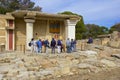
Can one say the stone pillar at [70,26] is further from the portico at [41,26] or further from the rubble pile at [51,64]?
the rubble pile at [51,64]

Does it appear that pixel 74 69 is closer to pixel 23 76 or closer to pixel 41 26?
pixel 23 76

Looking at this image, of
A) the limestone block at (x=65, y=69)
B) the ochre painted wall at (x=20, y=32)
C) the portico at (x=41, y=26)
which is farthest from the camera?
the ochre painted wall at (x=20, y=32)

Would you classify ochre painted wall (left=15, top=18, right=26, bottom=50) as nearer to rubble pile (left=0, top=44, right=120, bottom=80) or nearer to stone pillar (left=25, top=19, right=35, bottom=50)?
stone pillar (left=25, top=19, right=35, bottom=50)

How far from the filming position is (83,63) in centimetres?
2603

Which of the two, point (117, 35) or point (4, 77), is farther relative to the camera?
point (117, 35)

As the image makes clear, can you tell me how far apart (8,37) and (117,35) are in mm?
14450

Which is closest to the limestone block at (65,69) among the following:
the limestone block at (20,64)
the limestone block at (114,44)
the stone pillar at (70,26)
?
the limestone block at (20,64)

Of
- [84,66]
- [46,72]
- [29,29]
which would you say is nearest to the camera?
[46,72]

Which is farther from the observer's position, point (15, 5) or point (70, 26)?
point (15, 5)

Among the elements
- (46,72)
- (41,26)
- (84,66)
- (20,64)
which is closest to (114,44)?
(84,66)

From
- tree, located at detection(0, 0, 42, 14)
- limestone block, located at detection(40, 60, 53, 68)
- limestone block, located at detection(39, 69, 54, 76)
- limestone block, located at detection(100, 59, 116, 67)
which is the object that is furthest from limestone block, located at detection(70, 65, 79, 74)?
tree, located at detection(0, 0, 42, 14)

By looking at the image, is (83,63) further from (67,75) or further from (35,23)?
(35,23)

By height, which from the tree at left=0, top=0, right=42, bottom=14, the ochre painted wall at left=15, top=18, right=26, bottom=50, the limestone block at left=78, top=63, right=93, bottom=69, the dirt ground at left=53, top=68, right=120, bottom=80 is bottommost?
the dirt ground at left=53, top=68, right=120, bottom=80

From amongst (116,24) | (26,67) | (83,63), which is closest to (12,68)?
(26,67)
